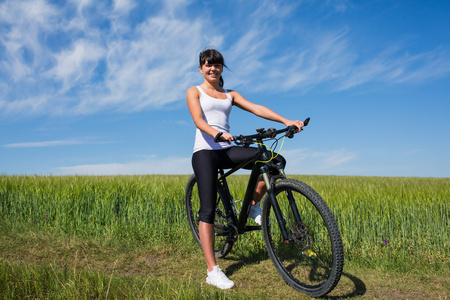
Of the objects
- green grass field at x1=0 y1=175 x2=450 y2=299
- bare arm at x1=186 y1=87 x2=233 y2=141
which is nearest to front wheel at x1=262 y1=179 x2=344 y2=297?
green grass field at x1=0 y1=175 x2=450 y2=299

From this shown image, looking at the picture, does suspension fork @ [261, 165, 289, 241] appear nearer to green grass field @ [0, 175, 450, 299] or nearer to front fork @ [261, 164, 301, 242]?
front fork @ [261, 164, 301, 242]

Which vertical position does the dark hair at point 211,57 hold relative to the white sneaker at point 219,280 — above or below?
above

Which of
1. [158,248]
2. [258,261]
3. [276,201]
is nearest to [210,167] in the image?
[276,201]

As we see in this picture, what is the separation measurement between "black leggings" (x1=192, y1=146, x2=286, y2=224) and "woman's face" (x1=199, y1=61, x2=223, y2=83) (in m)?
0.86

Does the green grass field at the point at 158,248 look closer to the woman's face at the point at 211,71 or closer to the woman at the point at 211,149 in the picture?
the woman at the point at 211,149

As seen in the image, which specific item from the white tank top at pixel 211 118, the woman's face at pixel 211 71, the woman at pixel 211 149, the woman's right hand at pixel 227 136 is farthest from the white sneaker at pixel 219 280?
the woman's face at pixel 211 71

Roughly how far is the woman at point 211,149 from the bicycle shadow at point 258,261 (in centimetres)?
72

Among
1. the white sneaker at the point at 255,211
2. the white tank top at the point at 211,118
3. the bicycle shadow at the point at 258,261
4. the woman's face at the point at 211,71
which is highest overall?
the woman's face at the point at 211,71

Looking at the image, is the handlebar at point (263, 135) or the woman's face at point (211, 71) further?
the woman's face at point (211, 71)

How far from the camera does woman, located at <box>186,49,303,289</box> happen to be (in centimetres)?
394

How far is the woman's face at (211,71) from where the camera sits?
408 cm

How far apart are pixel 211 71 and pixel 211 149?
0.92 m

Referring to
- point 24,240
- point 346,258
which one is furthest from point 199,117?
point 24,240

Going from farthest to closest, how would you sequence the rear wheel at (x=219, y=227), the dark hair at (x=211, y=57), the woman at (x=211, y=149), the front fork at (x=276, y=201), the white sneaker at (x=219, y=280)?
the rear wheel at (x=219, y=227) < the dark hair at (x=211, y=57) < the woman at (x=211, y=149) < the white sneaker at (x=219, y=280) < the front fork at (x=276, y=201)
